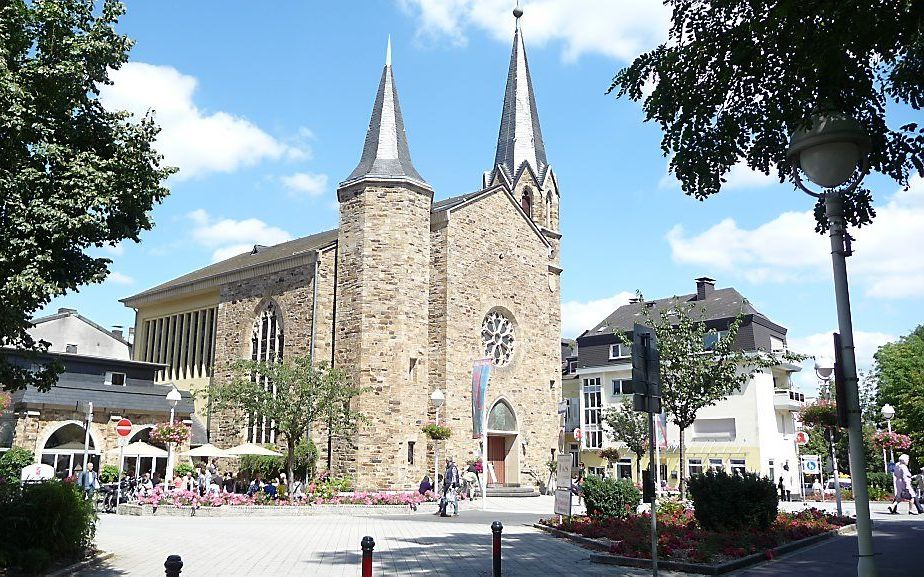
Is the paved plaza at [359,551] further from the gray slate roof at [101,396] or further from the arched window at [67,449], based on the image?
the gray slate roof at [101,396]

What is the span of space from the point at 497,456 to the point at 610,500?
2053 cm

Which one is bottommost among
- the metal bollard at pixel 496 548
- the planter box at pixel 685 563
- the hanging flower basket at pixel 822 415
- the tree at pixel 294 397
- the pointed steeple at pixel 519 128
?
the planter box at pixel 685 563

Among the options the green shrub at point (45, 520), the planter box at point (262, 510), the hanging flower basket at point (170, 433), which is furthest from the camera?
the hanging flower basket at point (170, 433)

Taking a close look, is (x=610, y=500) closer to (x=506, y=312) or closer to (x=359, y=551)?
(x=359, y=551)

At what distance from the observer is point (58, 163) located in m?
9.82

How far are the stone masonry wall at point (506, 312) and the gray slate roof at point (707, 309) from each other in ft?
19.9

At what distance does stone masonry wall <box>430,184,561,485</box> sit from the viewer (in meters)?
33.9

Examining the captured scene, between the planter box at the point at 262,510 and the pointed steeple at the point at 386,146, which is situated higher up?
the pointed steeple at the point at 386,146

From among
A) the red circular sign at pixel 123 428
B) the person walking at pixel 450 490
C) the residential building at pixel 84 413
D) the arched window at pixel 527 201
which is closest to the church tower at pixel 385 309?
the person walking at pixel 450 490

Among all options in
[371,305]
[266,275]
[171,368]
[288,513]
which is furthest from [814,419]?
[171,368]

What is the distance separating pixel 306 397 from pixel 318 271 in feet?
26.2

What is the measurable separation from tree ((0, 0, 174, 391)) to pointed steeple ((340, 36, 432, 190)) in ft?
74.7

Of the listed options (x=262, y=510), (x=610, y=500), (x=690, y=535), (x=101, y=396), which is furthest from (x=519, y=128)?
(x=690, y=535)

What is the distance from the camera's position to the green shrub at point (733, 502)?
1455 centimetres
